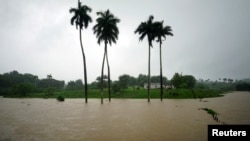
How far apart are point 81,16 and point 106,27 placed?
5549 mm

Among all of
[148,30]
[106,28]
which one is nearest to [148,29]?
[148,30]

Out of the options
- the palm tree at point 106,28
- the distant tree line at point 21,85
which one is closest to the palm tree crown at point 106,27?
the palm tree at point 106,28

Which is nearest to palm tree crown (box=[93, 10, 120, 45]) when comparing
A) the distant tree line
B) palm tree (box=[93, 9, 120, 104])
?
palm tree (box=[93, 9, 120, 104])

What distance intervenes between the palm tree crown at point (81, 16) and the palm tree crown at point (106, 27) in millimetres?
2695

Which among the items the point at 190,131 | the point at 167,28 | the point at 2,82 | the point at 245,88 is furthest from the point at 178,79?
the point at 2,82

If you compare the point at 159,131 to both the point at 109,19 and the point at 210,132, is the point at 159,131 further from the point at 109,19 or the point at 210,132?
the point at 109,19

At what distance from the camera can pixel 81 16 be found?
42406 millimetres

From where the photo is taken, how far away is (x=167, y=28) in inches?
1933

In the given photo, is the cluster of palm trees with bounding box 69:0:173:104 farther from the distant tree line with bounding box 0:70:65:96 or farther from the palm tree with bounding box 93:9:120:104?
the distant tree line with bounding box 0:70:65:96

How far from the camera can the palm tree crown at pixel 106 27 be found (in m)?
44.6

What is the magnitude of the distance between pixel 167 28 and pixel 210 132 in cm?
4046

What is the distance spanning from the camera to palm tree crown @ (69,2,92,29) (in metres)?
42.3

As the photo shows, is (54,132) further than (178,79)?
No

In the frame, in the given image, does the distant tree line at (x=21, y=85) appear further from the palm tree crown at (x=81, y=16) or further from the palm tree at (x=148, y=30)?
the palm tree at (x=148, y=30)
